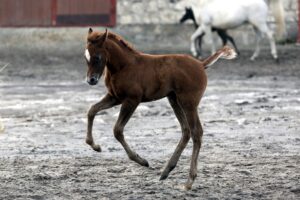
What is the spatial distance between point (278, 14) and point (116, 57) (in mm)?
16730

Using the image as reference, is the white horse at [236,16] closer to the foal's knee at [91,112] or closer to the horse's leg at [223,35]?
the horse's leg at [223,35]

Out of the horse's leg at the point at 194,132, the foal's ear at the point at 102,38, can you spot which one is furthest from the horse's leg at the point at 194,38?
the foal's ear at the point at 102,38

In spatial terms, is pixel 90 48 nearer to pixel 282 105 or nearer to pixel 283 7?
pixel 282 105

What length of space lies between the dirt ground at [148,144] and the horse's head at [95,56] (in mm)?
883

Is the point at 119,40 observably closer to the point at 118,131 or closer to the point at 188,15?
the point at 118,131

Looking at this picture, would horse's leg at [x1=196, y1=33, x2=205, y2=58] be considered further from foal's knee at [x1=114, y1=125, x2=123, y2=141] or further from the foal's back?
foal's knee at [x1=114, y1=125, x2=123, y2=141]

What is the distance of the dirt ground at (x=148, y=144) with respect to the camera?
8.48 meters

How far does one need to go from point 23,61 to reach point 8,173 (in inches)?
539

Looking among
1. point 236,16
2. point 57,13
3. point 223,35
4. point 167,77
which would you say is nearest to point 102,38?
point 167,77

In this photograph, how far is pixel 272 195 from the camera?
26.8 feet

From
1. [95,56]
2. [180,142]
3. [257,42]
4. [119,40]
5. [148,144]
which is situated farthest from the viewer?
[257,42]

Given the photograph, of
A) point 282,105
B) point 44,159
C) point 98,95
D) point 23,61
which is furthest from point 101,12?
point 44,159

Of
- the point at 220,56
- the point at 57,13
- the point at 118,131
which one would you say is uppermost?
the point at 220,56

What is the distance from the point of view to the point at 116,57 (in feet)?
28.1
